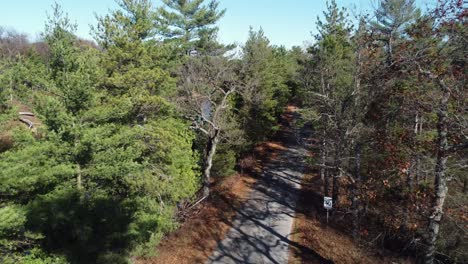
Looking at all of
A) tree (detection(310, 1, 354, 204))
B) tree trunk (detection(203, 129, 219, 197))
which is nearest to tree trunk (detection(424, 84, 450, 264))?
tree (detection(310, 1, 354, 204))

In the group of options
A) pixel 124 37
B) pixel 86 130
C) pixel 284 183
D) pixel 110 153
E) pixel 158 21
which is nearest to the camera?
pixel 86 130

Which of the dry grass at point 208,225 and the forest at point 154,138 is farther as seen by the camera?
the dry grass at point 208,225

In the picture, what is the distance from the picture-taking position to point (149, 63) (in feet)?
55.9

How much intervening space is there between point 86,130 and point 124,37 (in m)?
5.30

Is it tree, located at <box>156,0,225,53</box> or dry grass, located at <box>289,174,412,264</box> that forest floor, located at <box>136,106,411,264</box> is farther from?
tree, located at <box>156,0,225,53</box>

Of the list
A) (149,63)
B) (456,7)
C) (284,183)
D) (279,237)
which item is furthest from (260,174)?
(456,7)

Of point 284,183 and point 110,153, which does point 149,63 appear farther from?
point 284,183

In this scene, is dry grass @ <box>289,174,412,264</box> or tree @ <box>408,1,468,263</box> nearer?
tree @ <box>408,1,468,263</box>

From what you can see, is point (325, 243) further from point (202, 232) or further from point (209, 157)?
point (209, 157)

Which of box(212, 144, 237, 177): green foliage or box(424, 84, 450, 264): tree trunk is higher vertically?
box(424, 84, 450, 264): tree trunk

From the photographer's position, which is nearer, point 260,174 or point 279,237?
point 279,237

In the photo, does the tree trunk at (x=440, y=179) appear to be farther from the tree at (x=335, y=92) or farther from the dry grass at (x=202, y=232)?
the dry grass at (x=202, y=232)

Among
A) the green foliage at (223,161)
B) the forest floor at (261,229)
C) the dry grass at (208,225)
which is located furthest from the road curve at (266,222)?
the green foliage at (223,161)

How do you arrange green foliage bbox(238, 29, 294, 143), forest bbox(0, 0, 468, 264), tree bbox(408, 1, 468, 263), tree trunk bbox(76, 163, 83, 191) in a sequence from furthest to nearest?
green foliage bbox(238, 29, 294, 143), tree trunk bbox(76, 163, 83, 191), forest bbox(0, 0, 468, 264), tree bbox(408, 1, 468, 263)
